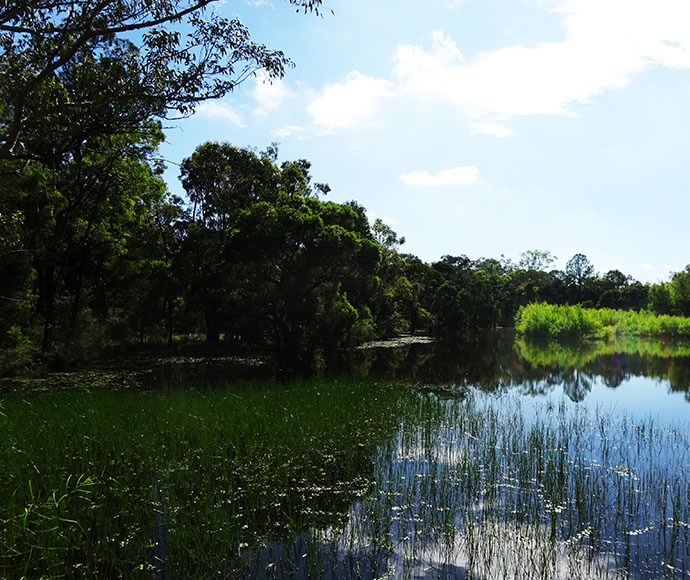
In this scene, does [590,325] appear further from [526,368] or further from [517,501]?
[517,501]

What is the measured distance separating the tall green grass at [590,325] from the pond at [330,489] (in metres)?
34.8

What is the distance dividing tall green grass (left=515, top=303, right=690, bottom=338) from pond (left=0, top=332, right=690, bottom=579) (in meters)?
34.8

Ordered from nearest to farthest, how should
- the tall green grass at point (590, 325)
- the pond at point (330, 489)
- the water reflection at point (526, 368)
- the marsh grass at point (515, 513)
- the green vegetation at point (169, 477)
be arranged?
the green vegetation at point (169, 477), the pond at point (330, 489), the marsh grass at point (515, 513), the water reflection at point (526, 368), the tall green grass at point (590, 325)

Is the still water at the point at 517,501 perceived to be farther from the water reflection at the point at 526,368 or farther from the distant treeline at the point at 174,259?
the distant treeline at the point at 174,259

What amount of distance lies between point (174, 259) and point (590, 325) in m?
37.5

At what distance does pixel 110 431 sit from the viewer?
23.6 ft

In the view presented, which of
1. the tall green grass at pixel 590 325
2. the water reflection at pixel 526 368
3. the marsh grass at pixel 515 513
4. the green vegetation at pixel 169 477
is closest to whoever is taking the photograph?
the green vegetation at pixel 169 477

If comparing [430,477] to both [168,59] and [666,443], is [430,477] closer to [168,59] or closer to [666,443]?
[666,443]

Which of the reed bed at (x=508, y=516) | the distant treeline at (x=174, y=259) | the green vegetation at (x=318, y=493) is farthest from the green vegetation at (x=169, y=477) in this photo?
the distant treeline at (x=174, y=259)

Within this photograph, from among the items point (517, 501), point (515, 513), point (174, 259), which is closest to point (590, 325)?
point (174, 259)

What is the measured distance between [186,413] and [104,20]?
6.38 metres

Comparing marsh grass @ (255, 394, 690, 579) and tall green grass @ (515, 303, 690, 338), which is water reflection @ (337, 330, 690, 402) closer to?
marsh grass @ (255, 394, 690, 579)

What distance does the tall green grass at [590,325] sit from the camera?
42969 mm

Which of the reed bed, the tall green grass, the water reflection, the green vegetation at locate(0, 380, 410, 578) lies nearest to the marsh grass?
the reed bed
